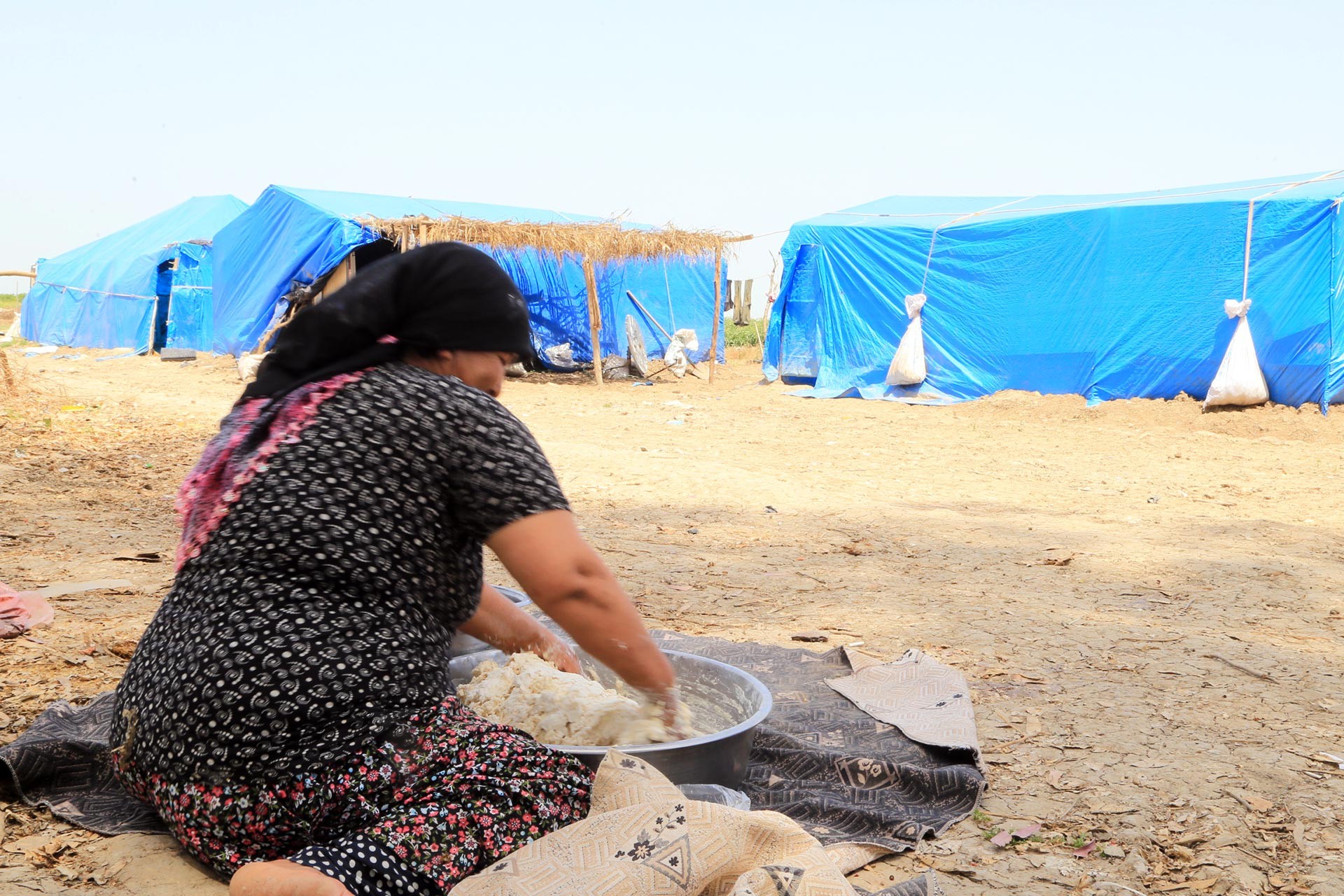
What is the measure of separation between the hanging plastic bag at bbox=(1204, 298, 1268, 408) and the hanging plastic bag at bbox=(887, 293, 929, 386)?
365 cm

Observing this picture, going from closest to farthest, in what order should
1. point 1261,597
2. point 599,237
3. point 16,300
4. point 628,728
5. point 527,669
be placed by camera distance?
point 628,728 → point 527,669 → point 1261,597 → point 599,237 → point 16,300

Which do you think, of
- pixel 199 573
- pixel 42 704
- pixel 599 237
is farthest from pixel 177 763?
pixel 599 237

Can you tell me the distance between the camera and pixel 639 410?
1218 centimetres

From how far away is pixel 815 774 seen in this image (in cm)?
255

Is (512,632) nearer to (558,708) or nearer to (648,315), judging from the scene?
(558,708)

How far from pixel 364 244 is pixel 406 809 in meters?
15.0

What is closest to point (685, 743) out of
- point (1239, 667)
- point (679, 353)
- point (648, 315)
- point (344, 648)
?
point (344, 648)

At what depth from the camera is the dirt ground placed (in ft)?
7.21

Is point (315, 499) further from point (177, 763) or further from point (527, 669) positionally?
point (527, 669)

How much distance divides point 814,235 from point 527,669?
1328 centimetres

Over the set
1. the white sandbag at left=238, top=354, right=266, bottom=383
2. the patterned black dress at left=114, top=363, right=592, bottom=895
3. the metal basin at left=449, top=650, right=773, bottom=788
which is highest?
the patterned black dress at left=114, top=363, right=592, bottom=895

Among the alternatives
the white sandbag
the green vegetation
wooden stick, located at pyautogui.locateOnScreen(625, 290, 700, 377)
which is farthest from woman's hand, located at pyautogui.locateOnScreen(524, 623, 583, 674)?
the green vegetation

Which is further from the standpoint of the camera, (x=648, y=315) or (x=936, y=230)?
(x=648, y=315)

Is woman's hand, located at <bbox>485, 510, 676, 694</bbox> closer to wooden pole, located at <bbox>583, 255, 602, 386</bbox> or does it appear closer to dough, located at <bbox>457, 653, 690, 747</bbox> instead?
dough, located at <bbox>457, 653, 690, 747</bbox>
